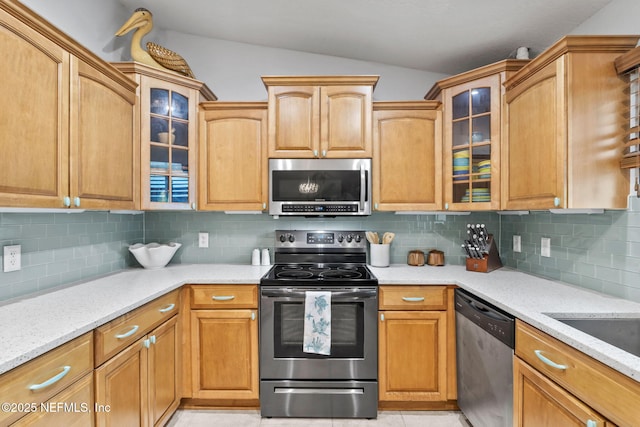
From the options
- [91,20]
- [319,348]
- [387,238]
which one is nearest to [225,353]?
[319,348]

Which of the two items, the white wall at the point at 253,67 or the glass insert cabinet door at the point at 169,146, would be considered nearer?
the glass insert cabinet door at the point at 169,146

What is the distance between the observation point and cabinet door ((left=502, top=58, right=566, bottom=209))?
158cm

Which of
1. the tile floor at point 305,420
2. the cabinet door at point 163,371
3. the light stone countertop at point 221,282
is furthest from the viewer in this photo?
the tile floor at point 305,420

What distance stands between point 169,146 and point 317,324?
5.29 feet

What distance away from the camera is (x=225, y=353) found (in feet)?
6.86

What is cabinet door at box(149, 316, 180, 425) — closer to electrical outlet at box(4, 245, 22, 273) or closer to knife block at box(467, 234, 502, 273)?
electrical outlet at box(4, 245, 22, 273)

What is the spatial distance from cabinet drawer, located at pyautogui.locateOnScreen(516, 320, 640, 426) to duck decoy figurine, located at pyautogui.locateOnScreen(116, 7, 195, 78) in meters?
2.70

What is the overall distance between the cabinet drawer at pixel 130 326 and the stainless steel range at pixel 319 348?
1.88 ft

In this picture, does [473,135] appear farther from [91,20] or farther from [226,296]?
[91,20]

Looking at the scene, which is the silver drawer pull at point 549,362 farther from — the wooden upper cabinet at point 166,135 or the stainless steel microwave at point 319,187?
the wooden upper cabinet at point 166,135

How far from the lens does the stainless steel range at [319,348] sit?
204 centimetres

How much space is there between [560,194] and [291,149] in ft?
5.48

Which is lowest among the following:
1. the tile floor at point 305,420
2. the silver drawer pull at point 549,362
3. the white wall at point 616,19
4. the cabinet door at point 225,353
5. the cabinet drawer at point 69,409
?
the tile floor at point 305,420

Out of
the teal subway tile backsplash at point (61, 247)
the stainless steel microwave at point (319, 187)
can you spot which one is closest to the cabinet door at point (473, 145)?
the stainless steel microwave at point (319, 187)
